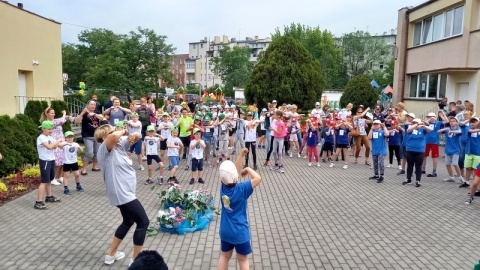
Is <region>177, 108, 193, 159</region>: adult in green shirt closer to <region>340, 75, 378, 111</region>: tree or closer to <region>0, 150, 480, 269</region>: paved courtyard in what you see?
<region>0, 150, 480, 269</region>: paved courtyard

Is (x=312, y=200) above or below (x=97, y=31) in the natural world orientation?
below

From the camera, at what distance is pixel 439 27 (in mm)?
20688

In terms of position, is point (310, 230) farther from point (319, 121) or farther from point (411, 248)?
point (319, 121)

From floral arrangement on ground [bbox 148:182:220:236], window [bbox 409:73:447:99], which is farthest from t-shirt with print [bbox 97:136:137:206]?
window [bbox 409:73:447:99]

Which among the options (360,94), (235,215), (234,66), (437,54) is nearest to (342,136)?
(235,215)

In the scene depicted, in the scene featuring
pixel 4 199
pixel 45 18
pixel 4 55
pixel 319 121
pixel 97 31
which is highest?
pixel 97 31

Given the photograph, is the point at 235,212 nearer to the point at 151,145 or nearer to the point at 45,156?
the point at 45,156

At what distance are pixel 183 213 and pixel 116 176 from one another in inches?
75.6

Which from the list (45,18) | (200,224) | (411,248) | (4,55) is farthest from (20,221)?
(45,18)

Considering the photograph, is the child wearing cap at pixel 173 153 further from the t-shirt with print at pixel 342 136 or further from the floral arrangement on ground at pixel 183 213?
the t-shirt with print at pixel 342 136

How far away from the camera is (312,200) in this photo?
8727mm

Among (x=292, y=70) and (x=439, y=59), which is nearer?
(x=439, y=59)

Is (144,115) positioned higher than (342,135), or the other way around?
(144,115)

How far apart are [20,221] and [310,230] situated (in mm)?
5133
